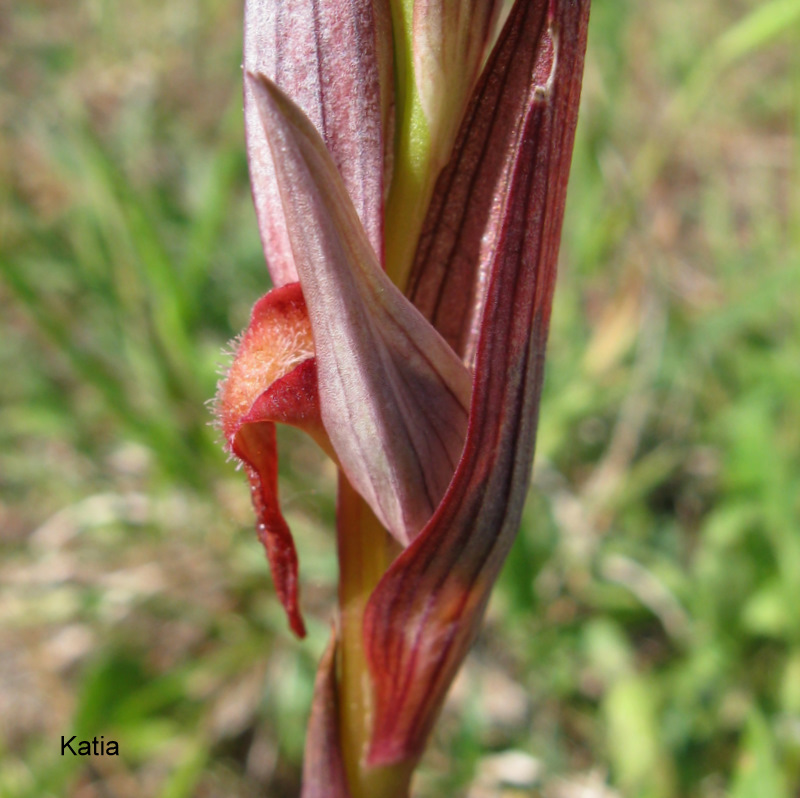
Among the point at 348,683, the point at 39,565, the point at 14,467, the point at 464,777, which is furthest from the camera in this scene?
the point at 14,467

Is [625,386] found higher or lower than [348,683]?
higher

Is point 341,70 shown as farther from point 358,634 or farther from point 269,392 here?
point 358,634

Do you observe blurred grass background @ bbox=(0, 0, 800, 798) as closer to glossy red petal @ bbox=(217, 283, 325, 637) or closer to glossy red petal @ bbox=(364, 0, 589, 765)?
glossy red petal @ bbox=(364, 0, 589, 765)

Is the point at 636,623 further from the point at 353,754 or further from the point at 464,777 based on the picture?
the point at 353,754

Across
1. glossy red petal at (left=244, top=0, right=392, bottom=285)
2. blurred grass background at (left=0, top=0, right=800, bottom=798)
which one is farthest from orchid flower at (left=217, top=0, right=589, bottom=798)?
blurred grass background at (left=0, top=0, right=800, bottom=798)

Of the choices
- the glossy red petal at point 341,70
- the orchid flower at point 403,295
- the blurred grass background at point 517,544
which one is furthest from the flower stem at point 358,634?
the blurred grass background at point 517,544

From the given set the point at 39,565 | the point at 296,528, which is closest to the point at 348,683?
the point at 296,528
